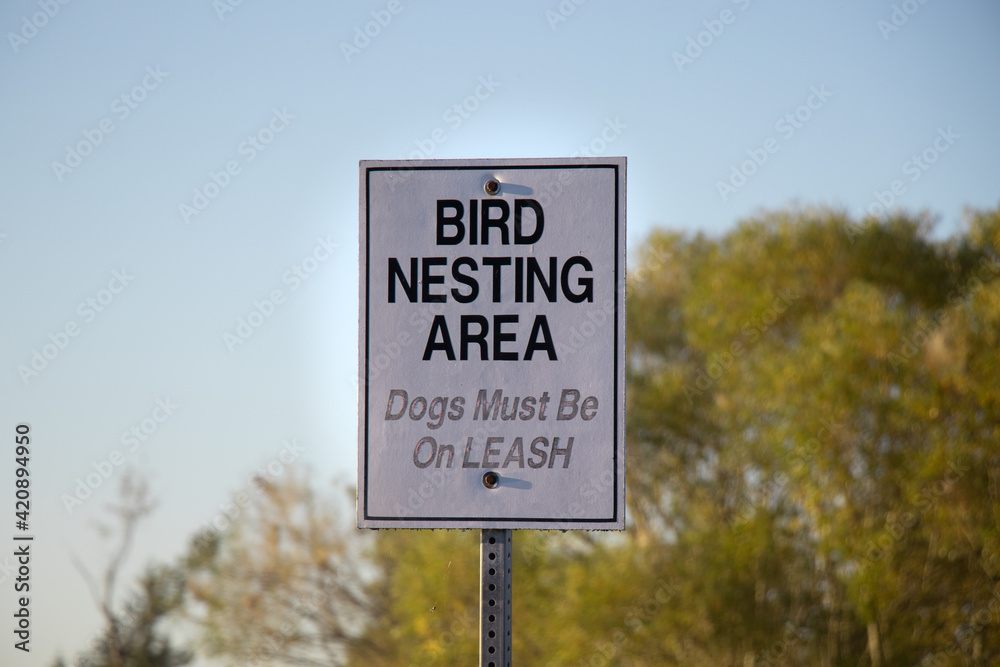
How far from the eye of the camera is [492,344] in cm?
276

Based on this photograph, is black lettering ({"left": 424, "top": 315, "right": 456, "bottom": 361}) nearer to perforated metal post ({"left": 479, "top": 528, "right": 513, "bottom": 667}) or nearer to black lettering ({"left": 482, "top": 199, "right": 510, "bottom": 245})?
black lettering ({"left": 482, "top": 199, "right": 510, "bottom": 245})

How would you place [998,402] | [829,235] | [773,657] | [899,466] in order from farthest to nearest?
1. [829,235]
2. [773,657]
3. [899,466]
4. [998,402]

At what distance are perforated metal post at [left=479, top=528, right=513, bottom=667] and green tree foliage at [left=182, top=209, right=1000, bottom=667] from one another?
1747 cm

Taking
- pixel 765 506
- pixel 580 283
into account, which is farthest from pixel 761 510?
pixel 580 283

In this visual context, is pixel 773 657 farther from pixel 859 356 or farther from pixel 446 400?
pixel 446 400

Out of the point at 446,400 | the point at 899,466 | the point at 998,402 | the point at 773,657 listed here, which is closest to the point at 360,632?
the point at 773,657

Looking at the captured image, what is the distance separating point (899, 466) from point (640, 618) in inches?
227

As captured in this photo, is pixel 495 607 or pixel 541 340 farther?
pixel 541 340

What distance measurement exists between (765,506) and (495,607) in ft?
64.0

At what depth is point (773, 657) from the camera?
21.1 metres

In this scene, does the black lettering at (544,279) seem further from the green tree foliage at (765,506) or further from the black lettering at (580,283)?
the green tree foliage at (765,506)

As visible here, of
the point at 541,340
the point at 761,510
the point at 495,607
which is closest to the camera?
the point at 495,607

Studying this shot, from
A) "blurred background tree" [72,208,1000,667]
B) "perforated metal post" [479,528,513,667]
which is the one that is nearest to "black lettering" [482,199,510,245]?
"perforated metal post" [479,528,513,667]

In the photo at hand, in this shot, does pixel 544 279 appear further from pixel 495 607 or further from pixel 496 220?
pixel 495 607
